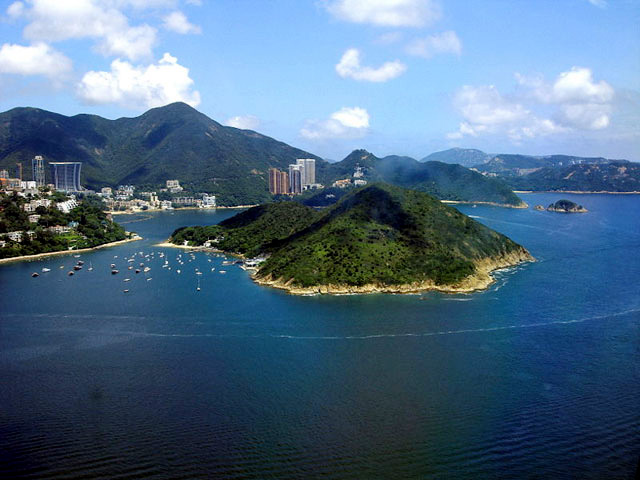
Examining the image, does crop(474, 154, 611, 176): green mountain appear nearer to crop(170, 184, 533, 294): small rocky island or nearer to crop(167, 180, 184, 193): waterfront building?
crop(167, 180, 184, 193): waterfront building

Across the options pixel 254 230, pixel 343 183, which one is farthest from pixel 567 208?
pixel 254 230

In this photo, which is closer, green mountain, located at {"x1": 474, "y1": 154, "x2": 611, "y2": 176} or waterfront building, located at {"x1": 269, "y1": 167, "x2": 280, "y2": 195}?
waterfront building, located at {"x1": 269, "y1": 167, "x2": 280, "y2": 195}

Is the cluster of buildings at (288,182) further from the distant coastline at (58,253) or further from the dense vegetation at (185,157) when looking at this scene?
the distant coastline at (58,253)

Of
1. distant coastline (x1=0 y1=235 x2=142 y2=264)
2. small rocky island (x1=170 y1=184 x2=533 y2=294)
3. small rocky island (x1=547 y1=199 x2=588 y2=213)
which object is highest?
small rocky island (x1=547 y1=199 x2=588 y2=213)

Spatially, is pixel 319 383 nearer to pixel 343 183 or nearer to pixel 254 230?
pixel 254 230

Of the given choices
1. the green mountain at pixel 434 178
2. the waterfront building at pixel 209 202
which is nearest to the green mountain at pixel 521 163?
the green mountain at pixel 434 178

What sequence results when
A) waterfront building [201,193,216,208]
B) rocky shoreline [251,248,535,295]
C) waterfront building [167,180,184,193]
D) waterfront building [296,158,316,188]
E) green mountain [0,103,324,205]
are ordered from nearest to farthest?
rocky shoreline [251,248,535,295], waterfront building [201,193,216,208], waterfront building [167,180,184,193], green mountain [0,103,324,205], waterfront building [296,158,316,188]

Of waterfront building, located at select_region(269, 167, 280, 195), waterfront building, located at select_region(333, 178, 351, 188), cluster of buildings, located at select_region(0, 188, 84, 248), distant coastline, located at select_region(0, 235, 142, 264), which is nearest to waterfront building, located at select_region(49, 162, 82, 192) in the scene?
cluster of buildings, located at select_region(0, 188, 84, 248)
